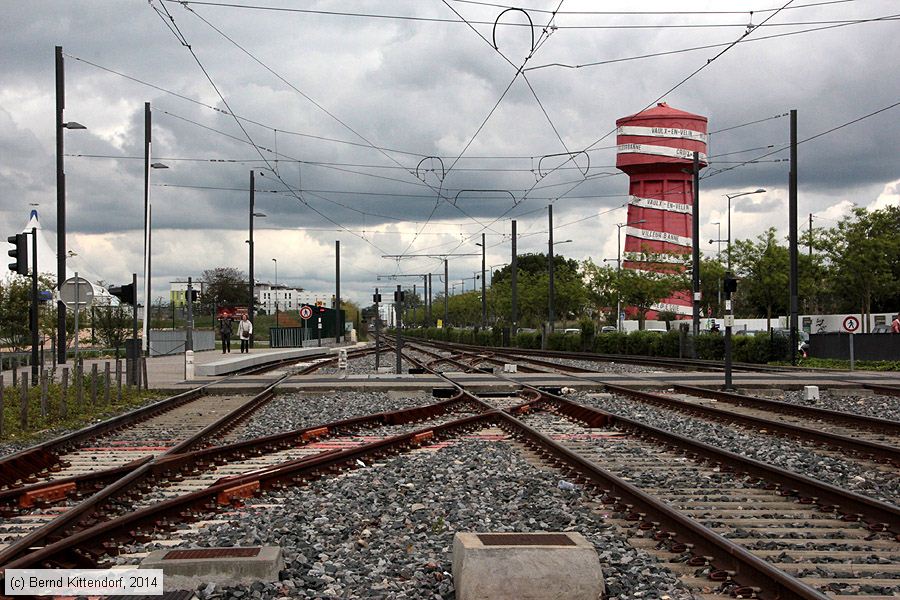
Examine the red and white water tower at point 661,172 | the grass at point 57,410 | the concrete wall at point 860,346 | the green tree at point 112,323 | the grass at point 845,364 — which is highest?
the red and white water tower at point 661,172

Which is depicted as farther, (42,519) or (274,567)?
(42,519)

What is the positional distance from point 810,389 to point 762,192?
3521 centimetres

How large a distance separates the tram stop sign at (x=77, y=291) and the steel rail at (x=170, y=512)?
38.6ft

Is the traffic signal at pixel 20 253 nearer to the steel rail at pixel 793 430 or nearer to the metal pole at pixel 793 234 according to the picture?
the steel rail at pixel 793 430

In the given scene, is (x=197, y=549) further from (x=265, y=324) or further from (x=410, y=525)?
(x=265, y=324)

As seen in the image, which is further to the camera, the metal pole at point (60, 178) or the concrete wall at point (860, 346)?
the concrete wall at point (860, 346)

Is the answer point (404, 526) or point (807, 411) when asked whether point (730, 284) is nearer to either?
point (807, 411)

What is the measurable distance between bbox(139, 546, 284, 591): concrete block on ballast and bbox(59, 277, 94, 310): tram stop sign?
16745mm

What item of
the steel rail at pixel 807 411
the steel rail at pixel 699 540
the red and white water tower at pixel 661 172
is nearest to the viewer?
the steel rail at pixel 699 540

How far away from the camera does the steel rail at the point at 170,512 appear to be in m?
6.49

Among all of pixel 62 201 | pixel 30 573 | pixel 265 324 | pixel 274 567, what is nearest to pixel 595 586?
pixel 274 567

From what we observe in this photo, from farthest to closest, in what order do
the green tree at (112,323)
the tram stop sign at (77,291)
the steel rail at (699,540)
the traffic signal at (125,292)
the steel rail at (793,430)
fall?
1. the green tree at (112,323)
2. the traffic signal at (125,292)
3. the tram stop sign at (77,291)
4. the steel rail at (793,430)
5. the steel rail at (699,540)

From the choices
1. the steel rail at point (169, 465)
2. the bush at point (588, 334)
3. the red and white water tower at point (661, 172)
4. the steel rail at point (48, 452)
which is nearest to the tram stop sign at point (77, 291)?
the steel rail at point (48, 452)

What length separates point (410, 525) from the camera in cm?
802
